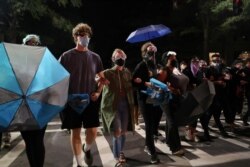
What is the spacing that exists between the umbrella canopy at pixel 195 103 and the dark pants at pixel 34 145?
384 centimetres

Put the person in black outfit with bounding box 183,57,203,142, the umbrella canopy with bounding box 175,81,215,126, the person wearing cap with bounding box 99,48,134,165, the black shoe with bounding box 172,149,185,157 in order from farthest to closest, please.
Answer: the person in black outfit with bounding box 183,57,203,142
the umbrella canopy with bounding box 175,81,215,126
the black shoe with bounding box 172,149,185,157
the person wearing cap with bounding box 99,48,134,165

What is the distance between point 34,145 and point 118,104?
2.38 m

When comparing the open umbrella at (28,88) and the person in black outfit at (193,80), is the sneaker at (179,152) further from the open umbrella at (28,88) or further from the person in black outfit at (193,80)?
the open umbrella at (28,88)

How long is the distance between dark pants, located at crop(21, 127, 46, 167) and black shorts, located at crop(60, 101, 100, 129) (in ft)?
4.46

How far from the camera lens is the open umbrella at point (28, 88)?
13.5 ft

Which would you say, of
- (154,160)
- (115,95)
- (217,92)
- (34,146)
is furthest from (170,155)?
(34,146)

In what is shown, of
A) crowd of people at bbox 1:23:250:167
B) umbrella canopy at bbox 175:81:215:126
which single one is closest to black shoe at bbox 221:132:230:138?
crowd of people at bbox 1:23:250:167

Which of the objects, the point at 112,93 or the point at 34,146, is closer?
the point at 34,146

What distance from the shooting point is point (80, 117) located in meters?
6.23

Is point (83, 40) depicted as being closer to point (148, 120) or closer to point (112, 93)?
point (112, 93)

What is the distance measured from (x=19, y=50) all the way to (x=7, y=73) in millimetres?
354

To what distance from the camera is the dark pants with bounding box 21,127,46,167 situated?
476 centimetres

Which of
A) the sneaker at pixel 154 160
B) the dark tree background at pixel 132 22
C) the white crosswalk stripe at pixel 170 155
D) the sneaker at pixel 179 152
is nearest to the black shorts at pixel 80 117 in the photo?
the white crosswalk stripe at pixel 170 155

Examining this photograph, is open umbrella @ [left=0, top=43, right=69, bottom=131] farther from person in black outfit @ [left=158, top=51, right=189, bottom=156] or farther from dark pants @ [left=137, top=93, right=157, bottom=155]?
person in black outfit @ [left=158, top=51, right=189, bottom=156]
